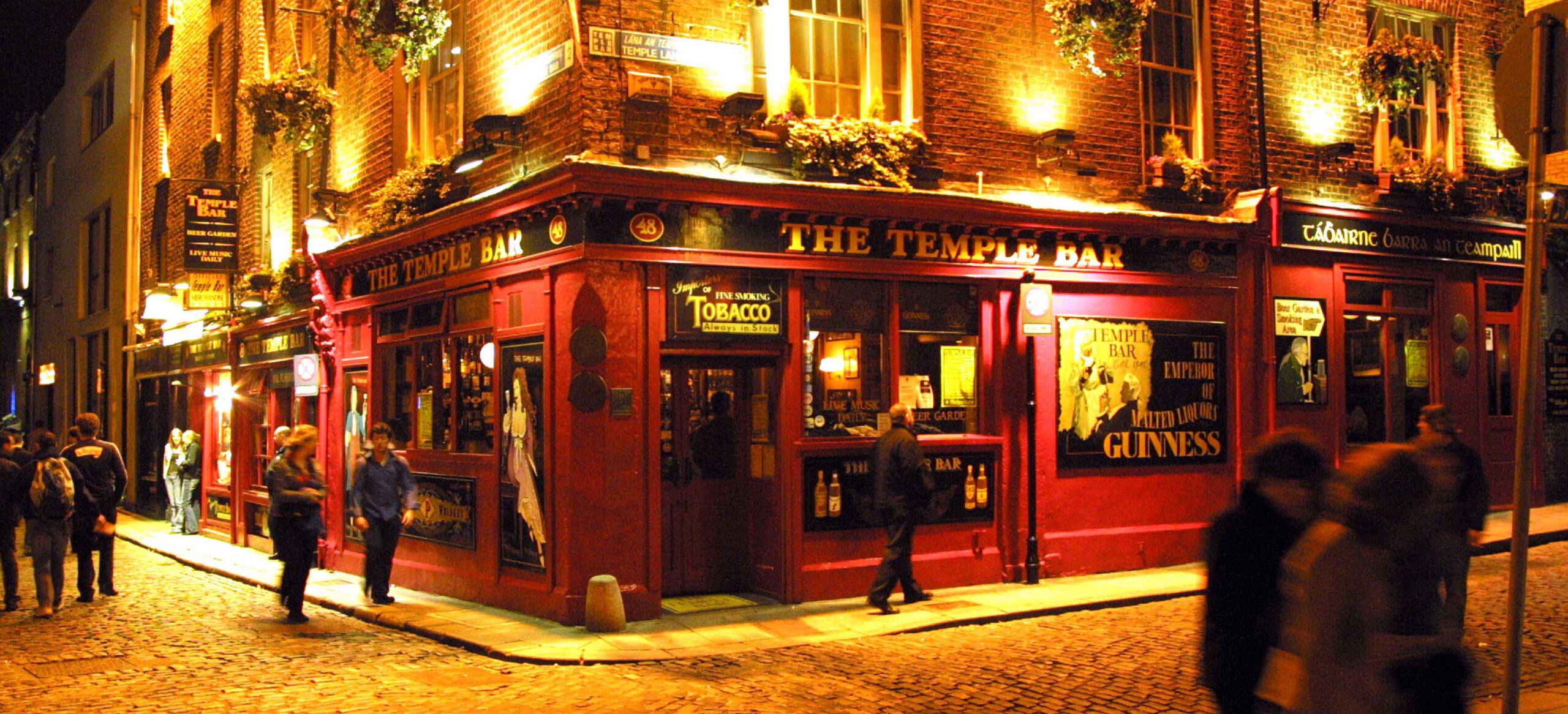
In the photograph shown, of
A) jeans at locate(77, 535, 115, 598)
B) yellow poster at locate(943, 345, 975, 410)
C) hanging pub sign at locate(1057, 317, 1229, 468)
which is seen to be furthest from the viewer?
hanging pub sign at locate(1057, 317, 1229, 468)

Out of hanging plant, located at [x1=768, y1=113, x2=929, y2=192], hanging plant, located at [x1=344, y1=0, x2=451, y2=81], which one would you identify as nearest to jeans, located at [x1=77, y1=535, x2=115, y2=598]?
hanging plant, located at [x1=344, y1=0, x2=451, y2=81]

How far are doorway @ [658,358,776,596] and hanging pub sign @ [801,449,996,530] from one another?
0.55 metres

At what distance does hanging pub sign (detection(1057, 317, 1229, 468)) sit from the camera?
13.6m

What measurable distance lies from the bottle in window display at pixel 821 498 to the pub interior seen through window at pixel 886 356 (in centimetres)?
46

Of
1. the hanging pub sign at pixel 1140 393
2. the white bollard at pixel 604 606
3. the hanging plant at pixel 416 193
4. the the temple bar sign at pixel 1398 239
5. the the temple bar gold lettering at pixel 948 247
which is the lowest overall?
the white bollard at pixel 604 606

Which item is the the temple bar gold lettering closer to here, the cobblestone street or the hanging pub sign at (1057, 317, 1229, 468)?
the hanging pub sign at (1057, 317, 1229, 468)

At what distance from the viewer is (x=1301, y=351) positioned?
15.0 metres

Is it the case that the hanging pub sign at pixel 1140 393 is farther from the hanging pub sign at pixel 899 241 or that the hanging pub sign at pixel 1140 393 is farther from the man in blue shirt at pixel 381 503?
the man in blue shirt at pixel 381 503

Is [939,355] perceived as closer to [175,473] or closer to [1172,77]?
[1172,77]

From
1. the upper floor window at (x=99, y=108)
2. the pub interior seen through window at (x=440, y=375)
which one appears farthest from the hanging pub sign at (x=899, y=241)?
the upper floor window at (x=99, y=108)

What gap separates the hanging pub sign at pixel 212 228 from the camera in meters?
19.4

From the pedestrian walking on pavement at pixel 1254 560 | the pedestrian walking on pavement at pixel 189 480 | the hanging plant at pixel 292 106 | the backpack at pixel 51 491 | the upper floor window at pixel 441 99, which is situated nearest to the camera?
the pedestrian walking on pavement at pixel 1254 560

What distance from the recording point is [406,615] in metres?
11.9

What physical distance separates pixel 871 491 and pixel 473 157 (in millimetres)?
5330
